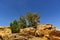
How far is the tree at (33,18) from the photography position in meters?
67.5

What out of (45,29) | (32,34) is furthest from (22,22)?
(32,34)

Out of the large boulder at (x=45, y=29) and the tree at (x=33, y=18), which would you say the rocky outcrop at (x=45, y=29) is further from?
the tree at (x=33, y=18)

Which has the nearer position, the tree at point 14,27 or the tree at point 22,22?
the tree at point 14,27

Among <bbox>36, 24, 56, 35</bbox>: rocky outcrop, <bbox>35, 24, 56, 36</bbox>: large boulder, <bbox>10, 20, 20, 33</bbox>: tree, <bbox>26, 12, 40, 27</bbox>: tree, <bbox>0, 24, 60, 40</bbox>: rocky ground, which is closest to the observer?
<bbox>0, 24, 60, 40</bbox>: rocky ground

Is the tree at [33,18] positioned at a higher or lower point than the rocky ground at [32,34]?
higher

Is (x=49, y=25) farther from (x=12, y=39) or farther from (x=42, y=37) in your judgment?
(x=12, y=39)

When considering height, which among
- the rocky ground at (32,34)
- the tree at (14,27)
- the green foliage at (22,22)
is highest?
the green foliage at (22,22)

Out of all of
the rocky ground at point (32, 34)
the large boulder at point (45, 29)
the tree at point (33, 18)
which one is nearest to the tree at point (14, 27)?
the rocky ground at point (32, 34)

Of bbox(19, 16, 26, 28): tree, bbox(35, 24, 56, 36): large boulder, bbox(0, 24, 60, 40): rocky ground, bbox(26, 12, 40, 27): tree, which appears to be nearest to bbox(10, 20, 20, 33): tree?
bbox(0, 24, 60, 40): rocky ground

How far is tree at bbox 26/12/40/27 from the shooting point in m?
67.5

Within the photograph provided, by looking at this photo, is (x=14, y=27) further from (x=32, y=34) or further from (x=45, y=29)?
(x=45, y=29)

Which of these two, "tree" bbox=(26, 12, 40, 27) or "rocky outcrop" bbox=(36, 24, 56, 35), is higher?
"tree" bbox=(26, 12, 40, 27)

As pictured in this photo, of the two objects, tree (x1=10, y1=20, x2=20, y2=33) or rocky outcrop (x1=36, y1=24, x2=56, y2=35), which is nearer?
rocky outcrop (x1=36, y1=24, x2=56, y2=35)

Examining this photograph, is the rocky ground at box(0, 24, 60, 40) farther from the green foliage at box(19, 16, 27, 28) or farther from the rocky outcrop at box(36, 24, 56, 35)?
the green foliage at box(19, 16, 27, 28)
